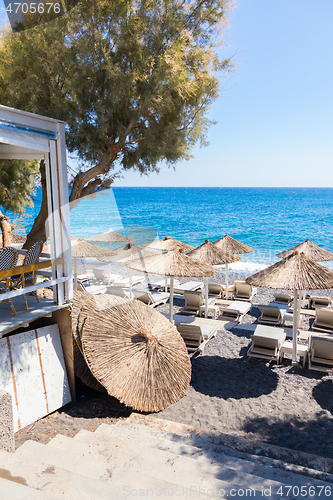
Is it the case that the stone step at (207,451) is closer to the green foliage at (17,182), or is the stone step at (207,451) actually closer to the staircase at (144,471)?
the staircase at (144,471)

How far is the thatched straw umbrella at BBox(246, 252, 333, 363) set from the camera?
21.8 ft

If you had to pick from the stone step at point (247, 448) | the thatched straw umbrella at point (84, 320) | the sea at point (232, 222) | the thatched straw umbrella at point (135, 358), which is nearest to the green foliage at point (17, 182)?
the thatched straw umbrella at point (84, 320)

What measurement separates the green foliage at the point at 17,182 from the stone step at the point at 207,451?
920 centimetres

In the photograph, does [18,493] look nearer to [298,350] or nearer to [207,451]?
[207,451]

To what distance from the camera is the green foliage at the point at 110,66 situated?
26.1 ft

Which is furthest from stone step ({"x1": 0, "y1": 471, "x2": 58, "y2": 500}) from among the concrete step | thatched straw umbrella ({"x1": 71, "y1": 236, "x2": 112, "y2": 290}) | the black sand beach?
thatched straw umbrella ({"x1": 71, "y1": 236, "x2": 112, "y2": 290})

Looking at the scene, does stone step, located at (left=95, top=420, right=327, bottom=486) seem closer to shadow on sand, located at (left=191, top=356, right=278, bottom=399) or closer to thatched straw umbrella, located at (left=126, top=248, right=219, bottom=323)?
shadow on sand, located at (left=191, top=356, right=278, bottom=399)

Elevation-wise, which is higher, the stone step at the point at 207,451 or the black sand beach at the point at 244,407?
the stone step at the point at 207,451

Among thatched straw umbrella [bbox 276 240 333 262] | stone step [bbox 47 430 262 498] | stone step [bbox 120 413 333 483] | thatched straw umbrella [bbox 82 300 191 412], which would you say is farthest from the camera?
thatched straw umbrella [bbox 276 240 333 262]

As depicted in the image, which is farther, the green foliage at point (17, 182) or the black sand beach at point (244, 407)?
the green foliage at point (17, 182)

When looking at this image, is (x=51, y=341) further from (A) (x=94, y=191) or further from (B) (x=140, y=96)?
(B) (x=140, y=96)

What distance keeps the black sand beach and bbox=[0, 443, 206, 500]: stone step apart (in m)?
1.76

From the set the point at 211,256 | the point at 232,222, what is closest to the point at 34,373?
the point at 211,256

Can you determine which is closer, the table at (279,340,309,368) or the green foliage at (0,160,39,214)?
the table at (279,340,309,368)
